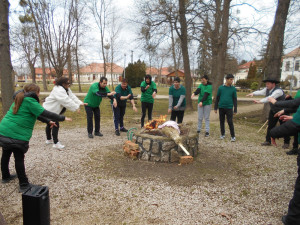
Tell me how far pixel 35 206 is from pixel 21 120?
171 centimetres

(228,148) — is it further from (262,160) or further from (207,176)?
(207,176)

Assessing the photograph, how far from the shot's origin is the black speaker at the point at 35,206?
81.8 inches

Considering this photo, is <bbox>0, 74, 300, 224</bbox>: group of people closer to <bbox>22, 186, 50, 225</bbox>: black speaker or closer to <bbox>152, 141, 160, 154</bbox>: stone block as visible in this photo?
<bbox>22, 186, 50, 225</bbox>: black speaker

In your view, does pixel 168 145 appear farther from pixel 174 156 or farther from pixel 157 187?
pixel 157 187

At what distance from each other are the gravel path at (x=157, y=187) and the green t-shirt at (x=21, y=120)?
3.18ft

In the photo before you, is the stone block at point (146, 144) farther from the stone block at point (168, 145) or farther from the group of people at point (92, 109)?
the group of people at point (92, 109)

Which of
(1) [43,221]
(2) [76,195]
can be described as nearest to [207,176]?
(2) [76,195]

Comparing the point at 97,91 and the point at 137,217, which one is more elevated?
the point at 97,91

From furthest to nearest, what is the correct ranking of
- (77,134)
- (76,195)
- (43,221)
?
(77,134), (76,195), (43,221)

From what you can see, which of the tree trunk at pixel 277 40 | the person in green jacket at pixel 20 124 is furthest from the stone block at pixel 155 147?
the tree trunk at pixel 277 40

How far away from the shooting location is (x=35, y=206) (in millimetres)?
2086

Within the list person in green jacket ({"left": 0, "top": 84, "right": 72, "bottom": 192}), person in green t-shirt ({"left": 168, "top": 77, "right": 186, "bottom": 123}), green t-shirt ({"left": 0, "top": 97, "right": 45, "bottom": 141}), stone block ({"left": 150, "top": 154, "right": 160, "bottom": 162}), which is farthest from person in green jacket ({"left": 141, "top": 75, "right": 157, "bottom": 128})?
green t-shirt ({"left": 0, "top": 97, "right": 45, "bottom": 141})

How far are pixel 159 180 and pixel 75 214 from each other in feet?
5.22

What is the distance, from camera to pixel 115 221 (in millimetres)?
2787
